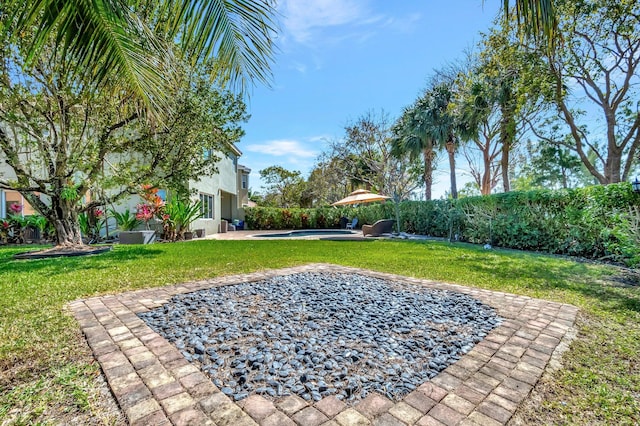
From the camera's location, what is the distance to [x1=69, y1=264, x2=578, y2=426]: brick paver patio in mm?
2057

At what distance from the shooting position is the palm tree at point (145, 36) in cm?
286

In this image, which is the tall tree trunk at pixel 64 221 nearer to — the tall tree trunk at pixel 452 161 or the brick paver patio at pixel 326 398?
the brick paver patio at pixel 326 398

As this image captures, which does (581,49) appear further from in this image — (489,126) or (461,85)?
(489,126)

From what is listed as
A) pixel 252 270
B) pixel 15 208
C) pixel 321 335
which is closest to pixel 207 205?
pixel 15 208

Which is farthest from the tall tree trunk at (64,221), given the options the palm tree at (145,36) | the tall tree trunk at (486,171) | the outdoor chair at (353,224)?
the tall tree trunk at (486,171)

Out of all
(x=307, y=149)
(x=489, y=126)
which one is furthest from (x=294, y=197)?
(x=489, y=126)

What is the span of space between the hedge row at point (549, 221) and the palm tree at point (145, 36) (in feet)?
24.9

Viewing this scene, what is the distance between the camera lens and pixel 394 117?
2542 centimetres

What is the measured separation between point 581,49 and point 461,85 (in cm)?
658

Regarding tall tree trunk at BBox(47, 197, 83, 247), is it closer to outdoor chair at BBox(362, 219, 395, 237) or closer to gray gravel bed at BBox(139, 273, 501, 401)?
gray gravel bed at BBox(139, 273, 501, 401)

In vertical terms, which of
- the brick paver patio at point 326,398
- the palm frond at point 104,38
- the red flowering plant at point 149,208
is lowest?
the brick paver patio at point 326,398

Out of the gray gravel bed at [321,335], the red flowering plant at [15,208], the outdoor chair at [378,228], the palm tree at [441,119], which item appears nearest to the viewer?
the gray gravel bed at [321,335]

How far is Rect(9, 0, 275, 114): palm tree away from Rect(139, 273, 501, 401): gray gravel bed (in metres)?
2.61

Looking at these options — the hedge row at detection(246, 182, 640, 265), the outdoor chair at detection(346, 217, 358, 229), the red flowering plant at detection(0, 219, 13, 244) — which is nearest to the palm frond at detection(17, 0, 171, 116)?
the hedge row at detection(246, 182, 640, 265)
